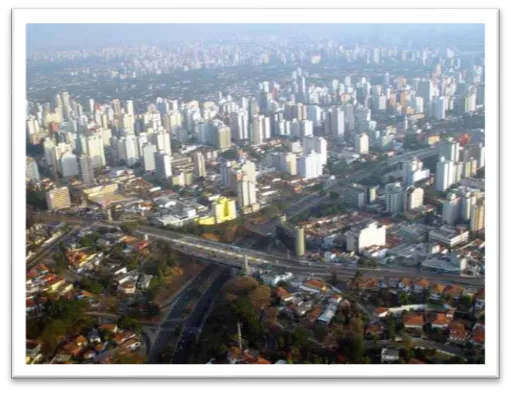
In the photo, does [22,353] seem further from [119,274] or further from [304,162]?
[304,162]

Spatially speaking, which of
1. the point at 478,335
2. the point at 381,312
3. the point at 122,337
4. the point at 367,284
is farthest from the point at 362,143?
the point at 122,337

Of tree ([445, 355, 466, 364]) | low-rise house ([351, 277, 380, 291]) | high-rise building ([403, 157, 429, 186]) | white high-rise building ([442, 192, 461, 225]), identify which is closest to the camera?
tree ([445, 355, 466, 364])

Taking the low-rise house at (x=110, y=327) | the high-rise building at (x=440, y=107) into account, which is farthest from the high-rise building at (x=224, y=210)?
the high-rise building at (x=440, y=107)

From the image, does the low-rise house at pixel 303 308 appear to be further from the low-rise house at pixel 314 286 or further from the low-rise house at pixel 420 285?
the low-rise house at pixel 420 285

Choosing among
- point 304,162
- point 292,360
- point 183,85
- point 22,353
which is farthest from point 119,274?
point 304,162

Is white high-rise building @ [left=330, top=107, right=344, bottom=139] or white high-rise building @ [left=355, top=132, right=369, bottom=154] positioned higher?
white high-rise building @ [left=330, top=107, right=344, bottom=139]

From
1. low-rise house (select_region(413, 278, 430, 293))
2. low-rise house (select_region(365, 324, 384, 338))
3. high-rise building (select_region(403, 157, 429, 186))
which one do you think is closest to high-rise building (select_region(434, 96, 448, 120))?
high-rise building (select_region(403, 157, 429, 186))

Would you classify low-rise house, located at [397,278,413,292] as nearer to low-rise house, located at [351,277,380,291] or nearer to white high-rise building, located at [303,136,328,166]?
low-rise house, located at [351,277,380,291]
